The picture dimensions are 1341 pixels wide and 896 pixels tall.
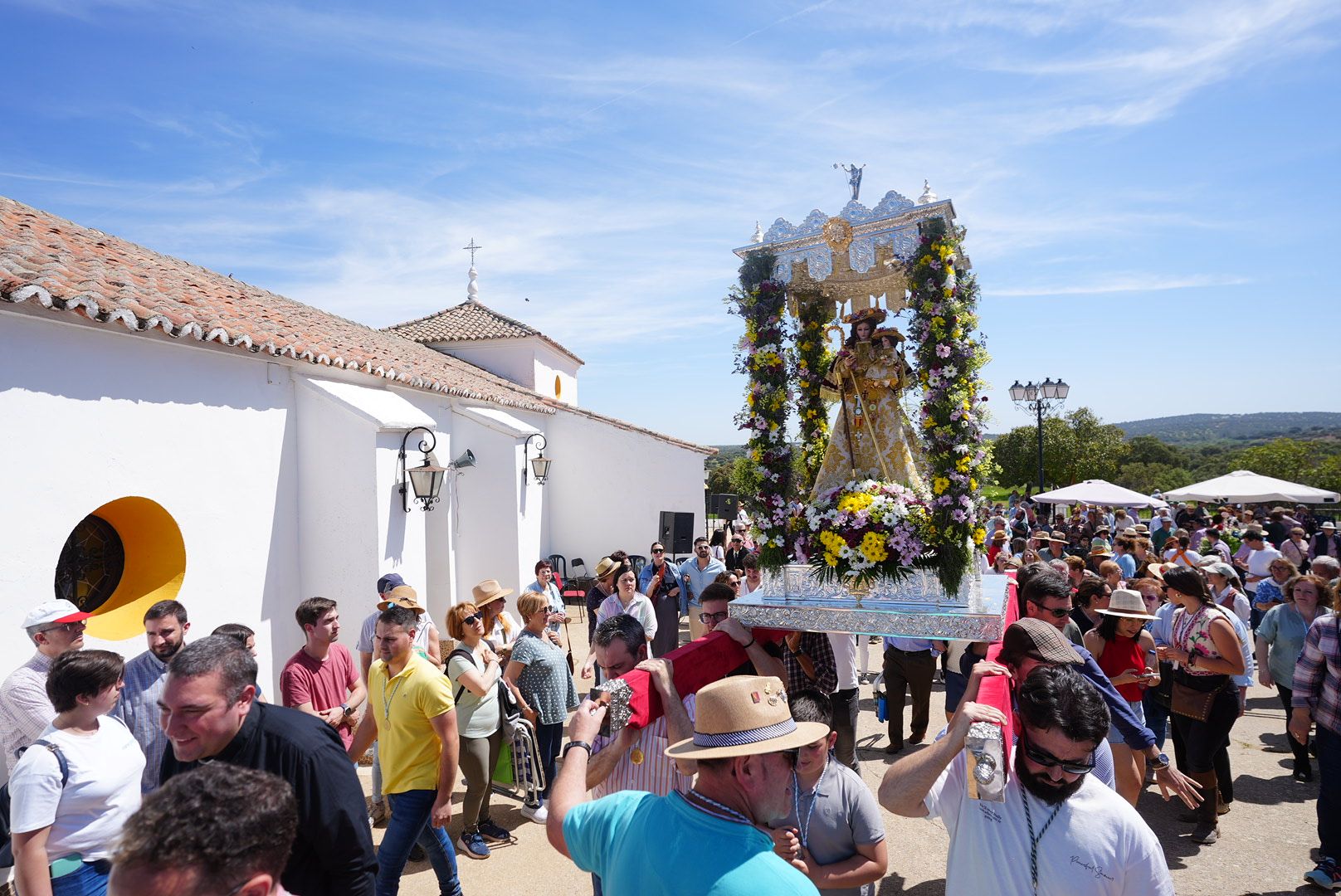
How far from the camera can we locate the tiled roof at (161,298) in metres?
6.35

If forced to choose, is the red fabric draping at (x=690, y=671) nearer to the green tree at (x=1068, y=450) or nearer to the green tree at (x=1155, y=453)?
the green tree at (x=1068, y=450)

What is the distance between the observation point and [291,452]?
30.2 feet

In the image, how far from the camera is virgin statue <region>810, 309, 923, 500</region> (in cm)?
631

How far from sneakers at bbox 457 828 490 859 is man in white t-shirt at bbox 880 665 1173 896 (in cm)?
420

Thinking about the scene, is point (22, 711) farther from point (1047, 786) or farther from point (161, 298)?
point (1047, 786)

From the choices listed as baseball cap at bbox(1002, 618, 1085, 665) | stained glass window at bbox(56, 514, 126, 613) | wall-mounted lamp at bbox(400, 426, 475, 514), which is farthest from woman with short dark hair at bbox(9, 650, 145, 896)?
wall-mounted lamp at bbox(400, 426, 475, 514)

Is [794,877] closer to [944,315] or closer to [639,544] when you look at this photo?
[944,315]

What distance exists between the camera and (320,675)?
5402mm

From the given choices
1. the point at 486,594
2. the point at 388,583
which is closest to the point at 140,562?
the point at 388,583

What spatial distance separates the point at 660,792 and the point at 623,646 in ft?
2.42

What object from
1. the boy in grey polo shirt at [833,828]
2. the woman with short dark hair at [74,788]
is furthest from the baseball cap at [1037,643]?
the woman with short dark hair at [74,788]

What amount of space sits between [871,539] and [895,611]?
556 millimetres

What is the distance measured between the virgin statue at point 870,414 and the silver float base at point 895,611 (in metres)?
1.24

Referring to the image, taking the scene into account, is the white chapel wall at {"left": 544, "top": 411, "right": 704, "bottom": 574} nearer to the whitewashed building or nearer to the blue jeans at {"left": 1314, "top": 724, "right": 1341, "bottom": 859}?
the whitewashed building
